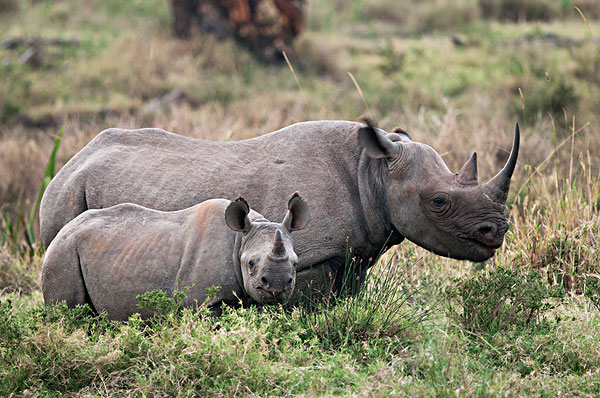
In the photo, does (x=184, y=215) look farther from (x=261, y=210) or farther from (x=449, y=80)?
(x=449, y=80)

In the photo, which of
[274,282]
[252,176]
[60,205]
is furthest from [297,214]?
[60,205]

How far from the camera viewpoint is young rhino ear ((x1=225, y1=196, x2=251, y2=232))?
185 inches

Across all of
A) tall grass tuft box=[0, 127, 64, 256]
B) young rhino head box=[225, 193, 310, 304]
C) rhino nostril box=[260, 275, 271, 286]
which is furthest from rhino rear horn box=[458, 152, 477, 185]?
tall grass tuft box=[0, 127, 64, 256]

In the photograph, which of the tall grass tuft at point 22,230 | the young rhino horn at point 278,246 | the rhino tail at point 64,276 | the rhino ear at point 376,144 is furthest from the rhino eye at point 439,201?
the tall grass tuft at point 22,230

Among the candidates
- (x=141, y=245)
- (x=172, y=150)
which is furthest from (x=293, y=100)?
(x=141, y=245)

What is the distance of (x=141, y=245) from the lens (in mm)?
5020

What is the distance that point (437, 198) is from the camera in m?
5.21

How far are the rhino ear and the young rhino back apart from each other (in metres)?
1.06

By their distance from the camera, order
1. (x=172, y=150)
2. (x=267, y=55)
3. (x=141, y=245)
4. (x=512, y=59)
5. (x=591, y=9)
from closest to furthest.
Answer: (x=141, y=245) → (x=172, y=150) → (x=512, y=59) → (x=267, y=55) → (x=591, y=9)

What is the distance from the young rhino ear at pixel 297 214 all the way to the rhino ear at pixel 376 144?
2.51 feet

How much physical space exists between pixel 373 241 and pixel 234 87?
1027 centimetres

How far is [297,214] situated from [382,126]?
22.6 ft

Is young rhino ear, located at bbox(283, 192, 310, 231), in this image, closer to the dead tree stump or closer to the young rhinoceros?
the young rhinoceros

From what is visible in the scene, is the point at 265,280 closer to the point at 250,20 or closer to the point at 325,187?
the point at 325,187
